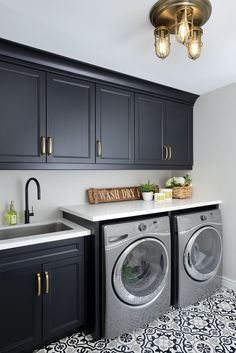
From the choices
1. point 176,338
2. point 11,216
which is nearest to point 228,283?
point 176,338

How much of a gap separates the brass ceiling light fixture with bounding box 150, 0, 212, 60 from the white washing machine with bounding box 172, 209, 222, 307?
1.45m

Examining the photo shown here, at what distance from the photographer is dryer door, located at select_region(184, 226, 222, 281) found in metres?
2.25

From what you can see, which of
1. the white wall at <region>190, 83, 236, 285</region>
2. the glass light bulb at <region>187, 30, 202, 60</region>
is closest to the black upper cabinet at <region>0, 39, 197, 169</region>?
the white wall at <region>190, 83, 236, 285</region>

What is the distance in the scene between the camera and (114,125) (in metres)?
2.30

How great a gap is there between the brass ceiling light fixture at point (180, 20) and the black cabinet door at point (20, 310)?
5.70 ft

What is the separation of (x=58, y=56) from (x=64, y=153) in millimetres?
796

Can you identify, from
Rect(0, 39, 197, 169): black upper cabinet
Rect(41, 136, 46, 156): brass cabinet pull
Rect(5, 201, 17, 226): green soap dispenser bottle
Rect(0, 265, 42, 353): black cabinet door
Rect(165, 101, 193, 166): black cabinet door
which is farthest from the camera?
Rect(165, 101, 193, 166): black cabinet door

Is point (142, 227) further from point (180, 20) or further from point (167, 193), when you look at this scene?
point (180, 20)

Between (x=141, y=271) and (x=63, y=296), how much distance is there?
0.71 metres

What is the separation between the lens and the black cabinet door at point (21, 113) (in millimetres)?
1738

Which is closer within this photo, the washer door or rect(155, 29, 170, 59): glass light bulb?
rect(155, 29, 170, 59): glass light bulb

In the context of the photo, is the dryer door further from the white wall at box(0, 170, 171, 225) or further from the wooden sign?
the white wall at box(0, 170, 171, 225)

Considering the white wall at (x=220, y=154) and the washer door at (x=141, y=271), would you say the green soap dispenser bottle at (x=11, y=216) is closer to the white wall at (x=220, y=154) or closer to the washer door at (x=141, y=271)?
the washer door at (x=141, y=271)

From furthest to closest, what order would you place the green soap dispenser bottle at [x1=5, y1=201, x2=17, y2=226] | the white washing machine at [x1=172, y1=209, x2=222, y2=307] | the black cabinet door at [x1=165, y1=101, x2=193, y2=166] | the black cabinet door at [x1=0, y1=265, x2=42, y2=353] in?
the black cabinet door at [x1=165, y1=101, x2=193, y2=166], the white washing machine at [x1=172, y1=209, x2=222, y2=307], the green soap dispenser bottle at [x1=5, y1=201, x2=17, y2=226], the black cabinet door at [x1=0, y1=265, x2=42, y2=353]
